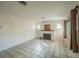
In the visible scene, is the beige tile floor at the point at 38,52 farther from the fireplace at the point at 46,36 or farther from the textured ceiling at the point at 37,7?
the fireplace at the point at 46,36

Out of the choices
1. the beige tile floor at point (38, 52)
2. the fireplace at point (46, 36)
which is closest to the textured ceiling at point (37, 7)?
the beige tile floor at point (38, 52)

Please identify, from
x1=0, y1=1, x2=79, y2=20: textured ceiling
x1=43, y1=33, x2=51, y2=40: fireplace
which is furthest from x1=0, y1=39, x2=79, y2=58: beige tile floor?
x1=43, y1=33, x2=51, y2=40: fireplace

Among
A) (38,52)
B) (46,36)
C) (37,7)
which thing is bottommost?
(38,52)

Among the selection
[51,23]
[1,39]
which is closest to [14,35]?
[1,39]

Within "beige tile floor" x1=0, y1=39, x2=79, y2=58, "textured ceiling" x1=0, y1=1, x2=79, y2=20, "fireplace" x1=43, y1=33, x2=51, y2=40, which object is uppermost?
"textured ceiling" x1=0, y1=1, x2=79, y2=20

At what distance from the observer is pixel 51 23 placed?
32.8 feet

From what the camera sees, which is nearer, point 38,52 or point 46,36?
point 38,52

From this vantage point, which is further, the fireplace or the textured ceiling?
the fireplace

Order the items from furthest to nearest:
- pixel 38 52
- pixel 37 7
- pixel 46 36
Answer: pixel 46 36
pixel 37 7
pixel 38 52

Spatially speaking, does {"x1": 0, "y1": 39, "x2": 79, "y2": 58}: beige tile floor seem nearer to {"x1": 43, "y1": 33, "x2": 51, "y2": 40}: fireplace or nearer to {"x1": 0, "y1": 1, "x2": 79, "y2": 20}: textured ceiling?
{"x1": 0, "y1": 1, "x2": 79, "y2": 20}: textured ceiling

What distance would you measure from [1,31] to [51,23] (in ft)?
21.1

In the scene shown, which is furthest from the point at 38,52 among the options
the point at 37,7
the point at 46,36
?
the point at 46,36

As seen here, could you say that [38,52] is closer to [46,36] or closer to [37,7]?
[37,7]

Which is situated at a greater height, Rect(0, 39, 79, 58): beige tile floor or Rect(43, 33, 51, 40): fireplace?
Rect(43, 33, 51, 40): fireplace
